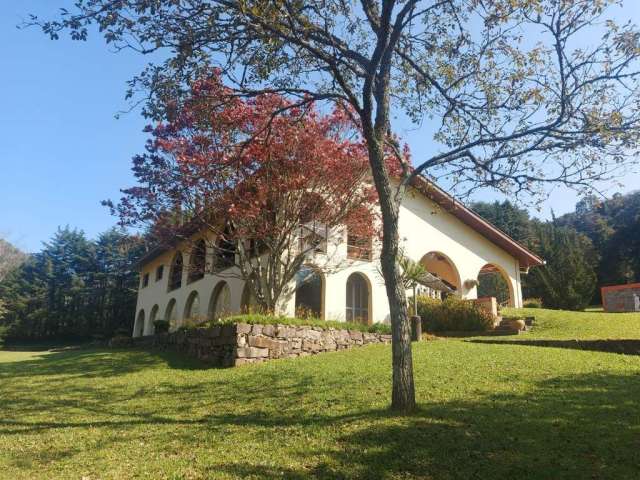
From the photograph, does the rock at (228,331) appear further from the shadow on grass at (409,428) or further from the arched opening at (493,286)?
the arched opening at (493,286)

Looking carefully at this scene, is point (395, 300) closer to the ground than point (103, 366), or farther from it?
farther from it

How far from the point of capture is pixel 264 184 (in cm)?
1297

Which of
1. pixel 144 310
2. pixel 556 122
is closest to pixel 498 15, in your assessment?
pixel 556 122

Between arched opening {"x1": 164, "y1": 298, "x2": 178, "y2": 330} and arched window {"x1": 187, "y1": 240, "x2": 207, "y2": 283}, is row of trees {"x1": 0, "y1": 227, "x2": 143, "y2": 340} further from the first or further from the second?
arched window {"x1": 187, "y1": 240, "x2": 207, "y2": 283}

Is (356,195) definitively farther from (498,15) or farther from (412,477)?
(412,477)

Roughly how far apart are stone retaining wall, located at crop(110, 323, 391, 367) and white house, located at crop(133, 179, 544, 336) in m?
2.06

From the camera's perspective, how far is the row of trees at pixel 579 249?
2941 cm

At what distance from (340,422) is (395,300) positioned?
1793 mm

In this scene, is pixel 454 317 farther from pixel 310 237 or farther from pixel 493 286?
pixel 493 286

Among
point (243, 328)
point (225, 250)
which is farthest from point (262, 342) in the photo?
point (225, 250)

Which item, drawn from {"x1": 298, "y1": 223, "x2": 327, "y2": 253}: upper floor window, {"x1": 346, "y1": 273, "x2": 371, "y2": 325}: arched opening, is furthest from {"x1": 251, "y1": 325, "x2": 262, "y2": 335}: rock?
{"x1": 346, "y1": 273, "x2": 371, "y2": 325}: arched opening

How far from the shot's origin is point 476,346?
12523 millimetres

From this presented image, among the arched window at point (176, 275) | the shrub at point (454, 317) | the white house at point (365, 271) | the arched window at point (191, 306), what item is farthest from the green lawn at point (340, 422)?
the arched window at point (176, 275)

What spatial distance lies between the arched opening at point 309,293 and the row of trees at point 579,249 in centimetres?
Result: 1843
